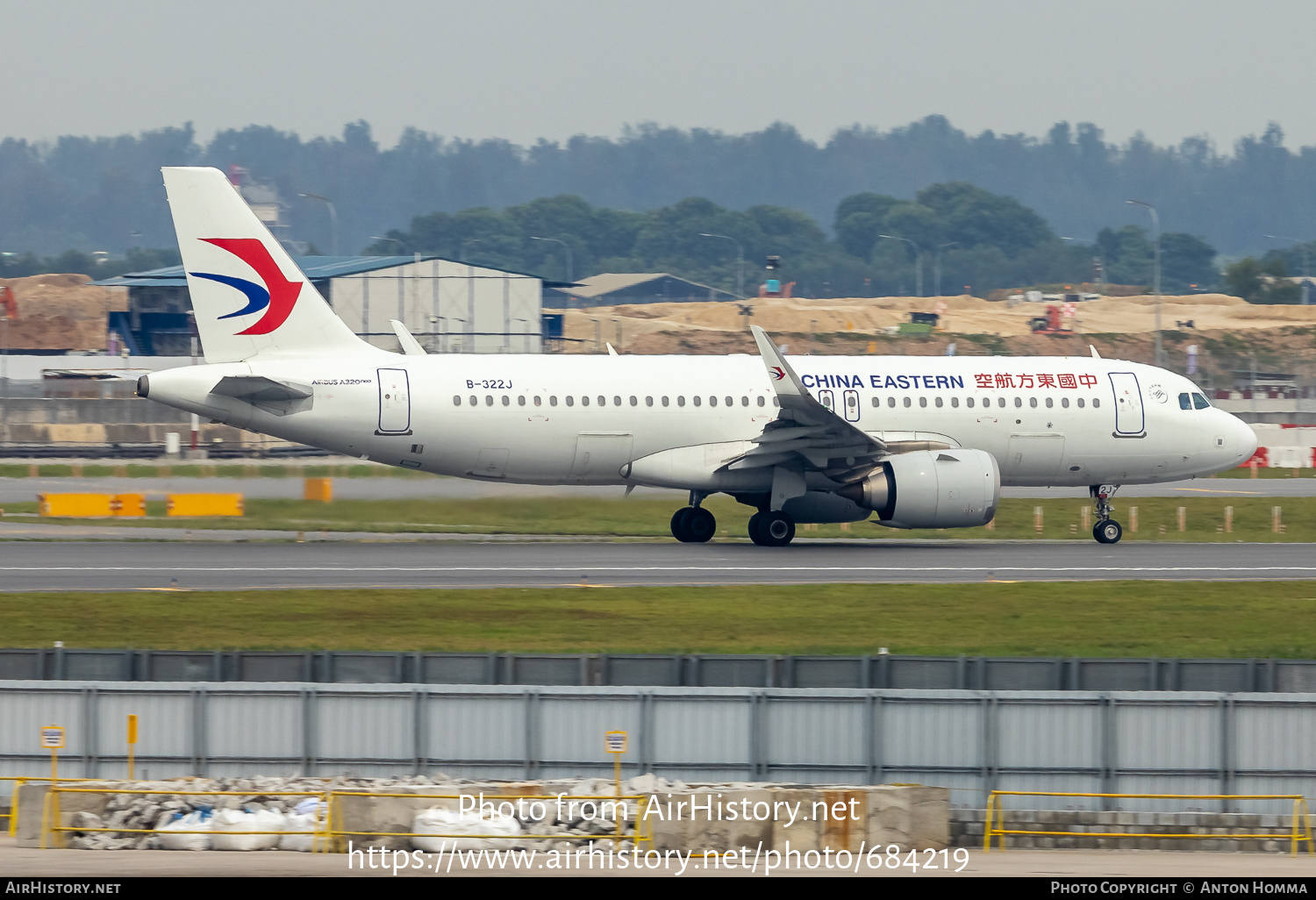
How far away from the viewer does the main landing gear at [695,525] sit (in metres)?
38.1

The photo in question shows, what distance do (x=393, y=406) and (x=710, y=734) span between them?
Answer: 18909 mm

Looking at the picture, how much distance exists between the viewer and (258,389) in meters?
34.3

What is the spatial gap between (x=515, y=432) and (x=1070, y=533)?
16729mm

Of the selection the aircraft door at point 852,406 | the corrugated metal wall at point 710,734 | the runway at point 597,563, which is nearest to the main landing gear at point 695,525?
the runway at point 597,563

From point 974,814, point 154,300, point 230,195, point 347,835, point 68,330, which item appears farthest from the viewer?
point 68,330

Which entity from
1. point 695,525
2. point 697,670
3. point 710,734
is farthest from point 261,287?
point 710,734

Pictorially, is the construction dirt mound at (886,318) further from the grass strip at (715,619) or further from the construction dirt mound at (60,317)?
the grass strip at (715,619)

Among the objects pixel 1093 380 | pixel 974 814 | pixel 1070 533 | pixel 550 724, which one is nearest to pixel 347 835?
pixel 550 724

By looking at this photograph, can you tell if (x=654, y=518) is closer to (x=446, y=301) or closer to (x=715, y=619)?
(x=715, y=619)

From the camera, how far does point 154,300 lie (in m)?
115

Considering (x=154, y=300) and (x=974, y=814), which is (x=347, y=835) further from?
(x=154, y=300)

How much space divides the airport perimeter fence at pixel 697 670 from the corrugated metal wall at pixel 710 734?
129 centimetres

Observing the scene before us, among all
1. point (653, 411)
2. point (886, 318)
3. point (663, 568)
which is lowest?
point (663, 568)
